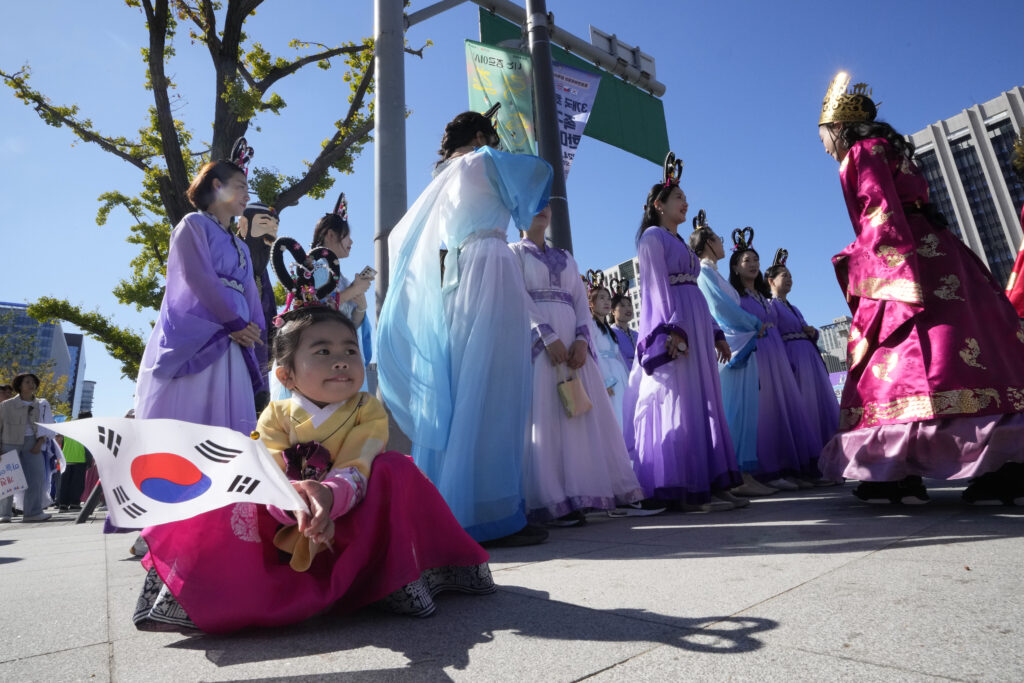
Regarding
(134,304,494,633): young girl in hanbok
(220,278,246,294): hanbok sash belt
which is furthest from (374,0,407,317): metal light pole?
(134,304,494,633): young girl in hanbok

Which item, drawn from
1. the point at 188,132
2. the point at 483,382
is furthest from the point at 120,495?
the point at 188,132

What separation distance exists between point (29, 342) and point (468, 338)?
117 ft

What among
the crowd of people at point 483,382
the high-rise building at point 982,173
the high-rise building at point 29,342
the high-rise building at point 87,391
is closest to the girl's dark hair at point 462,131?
the crowd of people at point 483,382

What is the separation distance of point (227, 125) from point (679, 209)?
8.16m

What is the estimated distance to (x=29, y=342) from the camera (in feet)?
97.0

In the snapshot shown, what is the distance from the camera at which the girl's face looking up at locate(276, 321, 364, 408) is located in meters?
1.66

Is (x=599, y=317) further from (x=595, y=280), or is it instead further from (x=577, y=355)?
(x=577, y=355)

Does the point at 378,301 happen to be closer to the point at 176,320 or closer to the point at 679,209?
the point at 176,320

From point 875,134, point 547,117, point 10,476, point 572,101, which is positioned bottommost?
point 10,476

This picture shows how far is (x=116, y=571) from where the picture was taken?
263cm

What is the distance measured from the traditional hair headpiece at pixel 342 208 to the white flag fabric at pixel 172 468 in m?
2.85

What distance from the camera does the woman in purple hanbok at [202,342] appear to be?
2826mm


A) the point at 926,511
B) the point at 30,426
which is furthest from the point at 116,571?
the point at 30,426

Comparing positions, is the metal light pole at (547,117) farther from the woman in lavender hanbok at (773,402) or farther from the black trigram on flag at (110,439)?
the black trigram on flag at (110,439)
